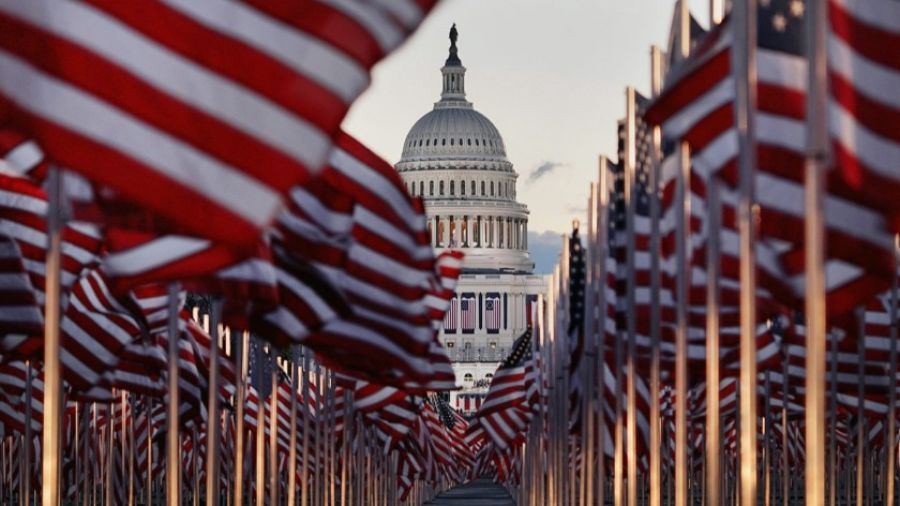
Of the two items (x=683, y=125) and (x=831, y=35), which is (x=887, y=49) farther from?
(x=683, y=125)

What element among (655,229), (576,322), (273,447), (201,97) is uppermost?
(576,322)

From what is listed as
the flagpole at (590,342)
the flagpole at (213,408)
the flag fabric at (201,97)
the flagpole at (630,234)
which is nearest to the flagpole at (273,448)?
the flagpole at (213,408)

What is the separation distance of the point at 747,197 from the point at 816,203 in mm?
2481

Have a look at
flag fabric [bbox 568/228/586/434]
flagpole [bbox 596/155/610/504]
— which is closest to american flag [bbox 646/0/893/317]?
flagpole [bbox 596/155/610/504]

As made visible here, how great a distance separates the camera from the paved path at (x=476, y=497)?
314 feet

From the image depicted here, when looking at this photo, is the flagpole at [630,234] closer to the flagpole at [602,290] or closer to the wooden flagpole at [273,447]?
the flagpole at [602,290]

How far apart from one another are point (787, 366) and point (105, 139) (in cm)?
2238

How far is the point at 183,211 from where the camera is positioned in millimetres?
13695

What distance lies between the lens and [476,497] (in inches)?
4220

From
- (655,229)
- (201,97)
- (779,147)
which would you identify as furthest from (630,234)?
(201,97)

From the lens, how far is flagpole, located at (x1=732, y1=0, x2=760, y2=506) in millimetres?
17531

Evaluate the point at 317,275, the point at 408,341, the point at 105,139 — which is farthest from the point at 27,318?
the point at 105,139

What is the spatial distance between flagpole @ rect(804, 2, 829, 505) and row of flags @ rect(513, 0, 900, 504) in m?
0.01

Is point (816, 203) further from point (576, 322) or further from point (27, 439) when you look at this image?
point (576, 322)
